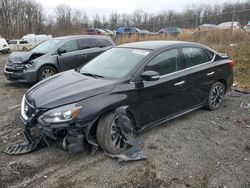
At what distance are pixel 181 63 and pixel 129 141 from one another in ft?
5.88

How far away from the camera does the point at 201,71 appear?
4.69 meters

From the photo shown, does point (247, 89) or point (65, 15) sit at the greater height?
point (65, 15)

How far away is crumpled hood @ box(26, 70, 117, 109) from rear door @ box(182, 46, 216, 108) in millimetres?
1689

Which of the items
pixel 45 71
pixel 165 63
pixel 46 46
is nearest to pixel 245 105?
pixel 165 63

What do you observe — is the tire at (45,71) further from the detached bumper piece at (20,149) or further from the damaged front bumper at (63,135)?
the damaged front bumper at (63,135)

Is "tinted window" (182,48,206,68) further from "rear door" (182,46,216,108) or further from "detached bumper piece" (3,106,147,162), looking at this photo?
"detached bumper piece" (3,106,147,162)

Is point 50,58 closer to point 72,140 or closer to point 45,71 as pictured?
point 45,71

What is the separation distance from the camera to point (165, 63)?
4.15 metres

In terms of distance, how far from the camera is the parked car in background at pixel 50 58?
737 cm

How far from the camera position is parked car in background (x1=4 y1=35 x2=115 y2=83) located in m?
7.37

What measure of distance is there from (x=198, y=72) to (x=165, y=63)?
86 centimetres

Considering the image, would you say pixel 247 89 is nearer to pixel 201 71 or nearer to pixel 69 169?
pixel 201 71

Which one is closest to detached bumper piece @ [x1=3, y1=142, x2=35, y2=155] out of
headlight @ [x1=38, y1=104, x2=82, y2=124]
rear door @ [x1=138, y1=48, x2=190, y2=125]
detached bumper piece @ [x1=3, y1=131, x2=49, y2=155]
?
detached bumper piece @ [x1=3, y1=131, x2=49, y2=155]

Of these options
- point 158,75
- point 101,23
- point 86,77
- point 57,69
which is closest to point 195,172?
point 158,75
